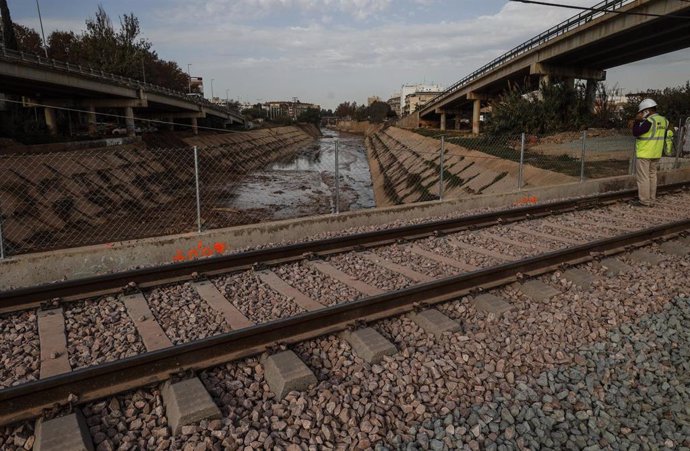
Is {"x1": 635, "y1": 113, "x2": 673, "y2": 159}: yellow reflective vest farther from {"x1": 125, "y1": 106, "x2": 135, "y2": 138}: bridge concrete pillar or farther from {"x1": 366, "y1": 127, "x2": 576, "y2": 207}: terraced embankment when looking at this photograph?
{"x1": 125, "y1": 106, "x2": 135, "y2": 138}: bridge concrete pillar

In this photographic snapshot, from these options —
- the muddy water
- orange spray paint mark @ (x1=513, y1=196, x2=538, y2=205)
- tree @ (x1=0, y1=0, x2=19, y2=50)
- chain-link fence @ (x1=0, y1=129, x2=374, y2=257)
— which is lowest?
the muddy water

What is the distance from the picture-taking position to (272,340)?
4.54 m

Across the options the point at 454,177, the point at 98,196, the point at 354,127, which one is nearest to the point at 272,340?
the point at 454,177

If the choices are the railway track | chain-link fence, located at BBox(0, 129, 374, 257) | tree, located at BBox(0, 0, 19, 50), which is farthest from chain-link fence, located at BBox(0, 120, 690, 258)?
tree, located at BBox(0, 0, 19, 50)

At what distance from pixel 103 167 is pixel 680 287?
1100 inches

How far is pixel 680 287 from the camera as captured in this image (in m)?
6.10

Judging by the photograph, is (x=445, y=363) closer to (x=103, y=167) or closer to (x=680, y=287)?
(x=680, y=287)

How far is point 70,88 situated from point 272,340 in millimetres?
37218

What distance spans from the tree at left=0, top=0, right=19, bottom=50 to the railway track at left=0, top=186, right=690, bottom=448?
45.8 meters

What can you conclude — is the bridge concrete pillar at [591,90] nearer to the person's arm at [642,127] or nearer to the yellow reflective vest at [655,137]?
the yellow reflective vest at [655,137]

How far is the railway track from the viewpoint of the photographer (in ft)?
13.0

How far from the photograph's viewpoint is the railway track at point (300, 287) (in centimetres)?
396

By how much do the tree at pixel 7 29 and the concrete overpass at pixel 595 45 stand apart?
4249 cm

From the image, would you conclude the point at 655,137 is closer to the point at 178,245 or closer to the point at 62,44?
the point at 178,245
